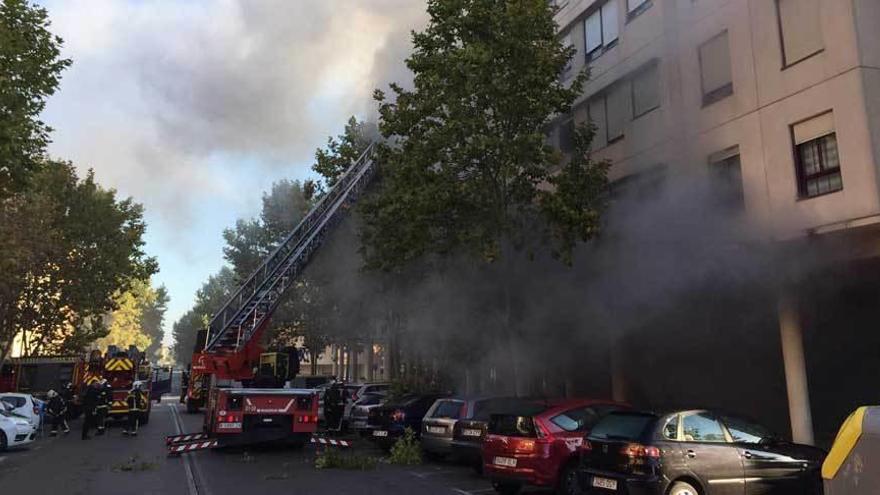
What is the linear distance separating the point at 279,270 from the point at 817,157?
12.2 m

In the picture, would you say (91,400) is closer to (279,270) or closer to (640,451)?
(279,270)

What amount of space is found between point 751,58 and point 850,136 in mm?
2495

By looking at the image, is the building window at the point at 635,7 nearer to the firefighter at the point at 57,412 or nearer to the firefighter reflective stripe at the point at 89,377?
the firefighter at the point at 57,412

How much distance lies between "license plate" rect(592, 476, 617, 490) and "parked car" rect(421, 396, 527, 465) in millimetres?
2582

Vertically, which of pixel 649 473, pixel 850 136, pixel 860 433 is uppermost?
pixel 850 136

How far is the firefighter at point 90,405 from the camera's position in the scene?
603 inches

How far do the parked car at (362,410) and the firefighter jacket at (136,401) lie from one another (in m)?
6.01

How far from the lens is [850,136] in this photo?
8.88m

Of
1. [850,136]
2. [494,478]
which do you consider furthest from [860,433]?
[850,136]

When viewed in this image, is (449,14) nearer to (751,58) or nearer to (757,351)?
(751,58)

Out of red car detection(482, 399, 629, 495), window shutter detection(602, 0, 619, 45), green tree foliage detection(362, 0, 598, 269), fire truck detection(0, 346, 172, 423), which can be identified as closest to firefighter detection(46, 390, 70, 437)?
fire truck detection(0, 346, 172, 423)

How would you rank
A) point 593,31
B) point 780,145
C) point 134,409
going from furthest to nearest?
point 134,409 → point 593,31 → point 780,145

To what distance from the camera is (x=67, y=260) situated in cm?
2348

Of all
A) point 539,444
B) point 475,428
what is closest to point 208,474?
point 475,428
